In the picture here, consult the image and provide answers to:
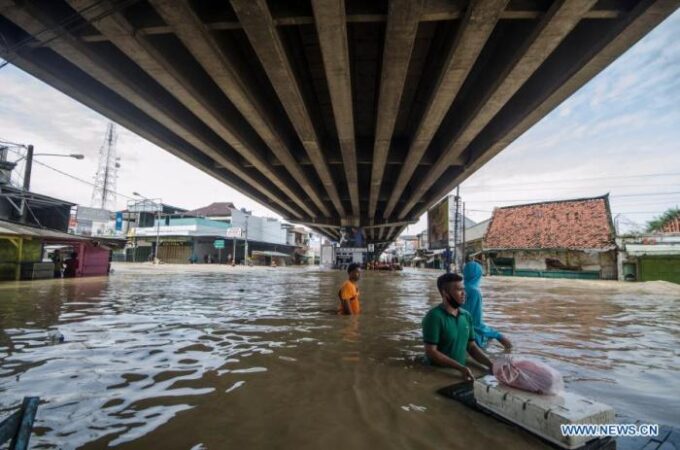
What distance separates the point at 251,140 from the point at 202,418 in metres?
10.8

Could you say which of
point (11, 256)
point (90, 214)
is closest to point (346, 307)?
point (11, 256)

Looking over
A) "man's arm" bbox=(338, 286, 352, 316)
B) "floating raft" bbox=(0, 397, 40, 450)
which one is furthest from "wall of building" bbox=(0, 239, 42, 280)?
"floating raft" bbox=(0, 397, 40, 450)

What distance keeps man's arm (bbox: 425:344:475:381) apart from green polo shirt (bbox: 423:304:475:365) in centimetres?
7

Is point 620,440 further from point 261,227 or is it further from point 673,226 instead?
point 261,227

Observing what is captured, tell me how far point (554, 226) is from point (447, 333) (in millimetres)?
33725

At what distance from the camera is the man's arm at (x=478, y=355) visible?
3.88 meters

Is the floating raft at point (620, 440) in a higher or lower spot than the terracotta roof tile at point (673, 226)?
lower

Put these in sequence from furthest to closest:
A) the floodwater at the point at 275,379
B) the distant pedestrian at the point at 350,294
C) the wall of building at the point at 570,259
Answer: the wall of building at the point at 570,259, the distant pedestrian at the point at 350,294, the floodwater at the point at 275,379

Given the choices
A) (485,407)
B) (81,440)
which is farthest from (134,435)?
(485,407)

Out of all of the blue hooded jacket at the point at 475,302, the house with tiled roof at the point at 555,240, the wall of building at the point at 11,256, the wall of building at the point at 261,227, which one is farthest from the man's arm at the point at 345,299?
the wall of building at the point at 261,227

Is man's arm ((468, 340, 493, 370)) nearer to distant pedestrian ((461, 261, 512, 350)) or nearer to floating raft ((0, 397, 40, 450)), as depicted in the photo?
distant pedestrian ((461, 261, 512, 350))

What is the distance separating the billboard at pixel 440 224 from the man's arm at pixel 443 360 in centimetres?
3527

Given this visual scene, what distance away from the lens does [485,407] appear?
A: 279 cm

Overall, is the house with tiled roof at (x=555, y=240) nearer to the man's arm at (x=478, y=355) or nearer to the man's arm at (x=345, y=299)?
the man's arm at (x=345, y=299)
